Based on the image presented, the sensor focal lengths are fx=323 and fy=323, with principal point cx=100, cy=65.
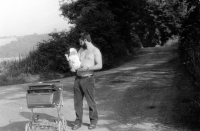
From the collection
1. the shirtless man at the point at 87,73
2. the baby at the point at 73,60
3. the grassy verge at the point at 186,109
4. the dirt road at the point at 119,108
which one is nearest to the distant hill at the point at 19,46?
the dirt road at the point at 119,108

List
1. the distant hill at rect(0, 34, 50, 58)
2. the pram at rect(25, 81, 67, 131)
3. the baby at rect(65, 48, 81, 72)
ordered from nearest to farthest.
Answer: the pram at rect(25, 81, 67, 131)
the baby at rect(65, 48, 81, 72)
the distant hill at rect(0, 34, 50, 58)

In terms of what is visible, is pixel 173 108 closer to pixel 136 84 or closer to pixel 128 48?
pixel 136 84

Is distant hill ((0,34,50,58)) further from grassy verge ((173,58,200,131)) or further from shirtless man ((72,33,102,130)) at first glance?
shirtless man ((72,33,102,130))

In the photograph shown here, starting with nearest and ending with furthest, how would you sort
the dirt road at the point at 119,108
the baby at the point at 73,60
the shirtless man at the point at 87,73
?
1. the baby at the point at 73,60
2. the shirtless man at the point at 87,73
3. the dirt road at the point at 119,108

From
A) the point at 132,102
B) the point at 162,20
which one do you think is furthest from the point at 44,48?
the point at 162,20

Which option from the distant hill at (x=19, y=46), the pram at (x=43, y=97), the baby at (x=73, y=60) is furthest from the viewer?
the distant hill at (x=19, y=46)

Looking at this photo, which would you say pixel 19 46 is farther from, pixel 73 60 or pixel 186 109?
pixel 73 60

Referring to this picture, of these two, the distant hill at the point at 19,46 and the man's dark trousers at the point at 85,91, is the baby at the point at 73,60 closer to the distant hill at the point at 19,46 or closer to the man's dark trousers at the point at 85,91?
the man's dark trousers at the point at 85,91

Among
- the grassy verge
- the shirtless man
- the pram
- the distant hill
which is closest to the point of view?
the pram

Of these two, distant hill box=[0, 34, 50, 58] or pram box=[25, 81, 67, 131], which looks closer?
pram box=[25, 81, 67, 131]

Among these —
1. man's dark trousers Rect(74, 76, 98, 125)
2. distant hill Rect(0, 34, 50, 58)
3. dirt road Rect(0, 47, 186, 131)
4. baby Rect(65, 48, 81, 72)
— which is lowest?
dirt road Rect(0, 47, 186, 131)

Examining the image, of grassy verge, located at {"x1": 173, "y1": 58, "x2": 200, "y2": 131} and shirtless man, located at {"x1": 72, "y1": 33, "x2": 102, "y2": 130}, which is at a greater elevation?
shirtless man, located at {"x1": 72, "y1": 33, "x2": 102, "y2": 130}

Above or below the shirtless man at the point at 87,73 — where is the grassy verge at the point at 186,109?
below

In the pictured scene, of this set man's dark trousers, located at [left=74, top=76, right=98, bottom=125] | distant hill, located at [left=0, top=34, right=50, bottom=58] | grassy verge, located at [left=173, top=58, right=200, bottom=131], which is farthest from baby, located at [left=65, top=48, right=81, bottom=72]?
distant hill, located at [left=0, top=34, right=50, bottom=58]
